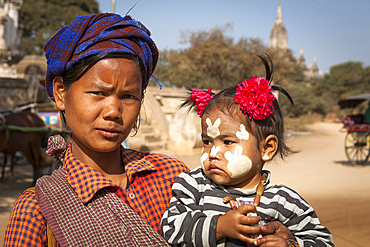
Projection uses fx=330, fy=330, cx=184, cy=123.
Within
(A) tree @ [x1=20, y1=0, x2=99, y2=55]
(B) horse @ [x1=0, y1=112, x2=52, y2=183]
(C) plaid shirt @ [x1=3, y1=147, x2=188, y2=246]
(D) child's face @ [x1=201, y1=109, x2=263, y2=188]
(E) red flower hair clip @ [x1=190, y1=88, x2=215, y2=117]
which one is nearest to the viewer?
(C) plaid shirt @ [x1=3, y1=147, x2=188, y2=246]

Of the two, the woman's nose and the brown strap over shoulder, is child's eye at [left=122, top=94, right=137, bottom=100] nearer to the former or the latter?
the woman's nose

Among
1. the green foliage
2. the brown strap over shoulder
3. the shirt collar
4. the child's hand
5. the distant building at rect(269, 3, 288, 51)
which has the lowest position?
the brown strap over shoulder

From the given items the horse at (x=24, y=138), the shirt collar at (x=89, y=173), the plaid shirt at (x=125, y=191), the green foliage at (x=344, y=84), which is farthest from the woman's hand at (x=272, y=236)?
the green foliage at (x=344, y=84)

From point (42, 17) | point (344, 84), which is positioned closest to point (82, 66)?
point (42, 17)

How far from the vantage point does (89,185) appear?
140 centimetres

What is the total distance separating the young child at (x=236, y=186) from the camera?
4.74 ft

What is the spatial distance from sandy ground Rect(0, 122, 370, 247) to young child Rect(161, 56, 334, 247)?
72.3 inches

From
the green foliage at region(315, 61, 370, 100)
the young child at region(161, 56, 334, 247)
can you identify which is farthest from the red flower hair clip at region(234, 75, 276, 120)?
the green foliage at region(315, 61, 370, 100)

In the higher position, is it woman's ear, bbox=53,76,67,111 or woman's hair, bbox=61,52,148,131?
woman's hair, bbox=61,52,148,131

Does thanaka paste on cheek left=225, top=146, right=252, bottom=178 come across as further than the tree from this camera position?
No

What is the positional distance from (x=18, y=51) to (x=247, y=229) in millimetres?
32558

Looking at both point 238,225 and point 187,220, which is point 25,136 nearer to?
point 187,220

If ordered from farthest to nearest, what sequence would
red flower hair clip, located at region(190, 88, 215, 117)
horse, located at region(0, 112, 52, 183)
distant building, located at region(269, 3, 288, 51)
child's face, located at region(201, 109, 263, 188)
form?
distant building, located at region(269, 3, 288, 51) < horse, located at region(0, 112, 52, 183) < red flower hair clip, located at region(190, 88, 215, 117) < child's face, located at region(201, 109, 263, 188)

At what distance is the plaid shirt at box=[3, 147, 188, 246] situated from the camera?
1265 mm
